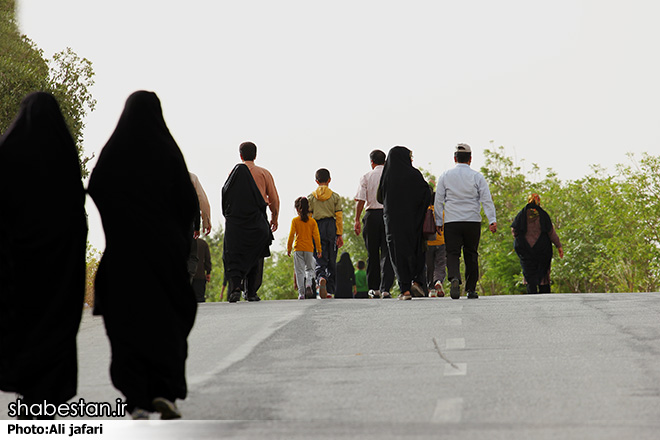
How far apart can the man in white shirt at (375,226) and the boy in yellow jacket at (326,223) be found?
0.91m

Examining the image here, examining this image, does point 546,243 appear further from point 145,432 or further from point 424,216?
point 145,432

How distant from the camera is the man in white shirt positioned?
53.1 ft

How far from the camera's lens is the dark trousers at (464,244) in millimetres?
15117

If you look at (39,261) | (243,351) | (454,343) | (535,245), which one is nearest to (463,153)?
(535,245)

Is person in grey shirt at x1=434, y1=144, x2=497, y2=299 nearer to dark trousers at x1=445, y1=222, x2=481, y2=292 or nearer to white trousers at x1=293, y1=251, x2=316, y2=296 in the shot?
dark trousers at x1=445, y1=222, x2=481, y2=292

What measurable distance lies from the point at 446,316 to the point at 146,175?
6036 mm

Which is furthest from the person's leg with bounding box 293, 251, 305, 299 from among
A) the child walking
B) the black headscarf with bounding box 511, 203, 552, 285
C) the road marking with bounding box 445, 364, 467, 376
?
the road marking with bounding box 445, 364, 467, 376

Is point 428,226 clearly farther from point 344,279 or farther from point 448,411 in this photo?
point 448,411

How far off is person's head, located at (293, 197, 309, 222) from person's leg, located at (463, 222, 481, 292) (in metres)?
2.95

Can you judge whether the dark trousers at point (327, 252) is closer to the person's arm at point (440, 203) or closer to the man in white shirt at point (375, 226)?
the man in white shirt at point (375, 226)

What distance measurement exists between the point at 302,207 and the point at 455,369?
9.07m

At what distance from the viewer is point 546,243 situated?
790 inches

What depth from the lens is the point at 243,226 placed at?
52.3ft

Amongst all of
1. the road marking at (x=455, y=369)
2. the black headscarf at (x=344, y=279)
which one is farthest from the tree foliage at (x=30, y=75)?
the road marking at (x=455, y=369)
